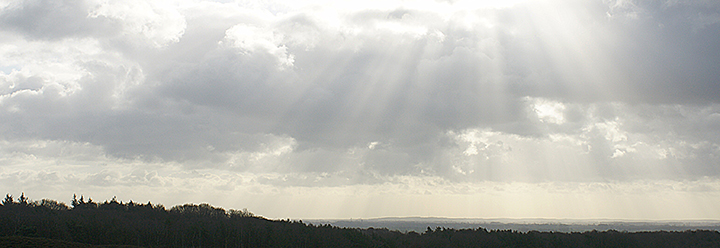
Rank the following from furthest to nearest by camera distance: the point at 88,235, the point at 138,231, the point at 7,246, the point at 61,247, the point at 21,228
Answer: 1. the point at 138,231
2. the point at 88,235
3. the point at 21,228
4. the point at 61,247
5. the point at 7,246

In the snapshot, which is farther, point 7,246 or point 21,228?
point 21,228

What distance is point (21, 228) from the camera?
168625 mm

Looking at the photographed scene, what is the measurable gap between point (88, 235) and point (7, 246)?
71965mm

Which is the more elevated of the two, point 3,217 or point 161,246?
point 3,217

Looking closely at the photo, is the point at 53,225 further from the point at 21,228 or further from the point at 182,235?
the point at 182,235

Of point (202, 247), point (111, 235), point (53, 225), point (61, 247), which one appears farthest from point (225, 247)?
point (61, 247)

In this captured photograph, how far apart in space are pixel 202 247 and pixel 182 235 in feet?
31.9

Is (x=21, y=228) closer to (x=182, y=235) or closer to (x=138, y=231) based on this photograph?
(x=138, y=231)

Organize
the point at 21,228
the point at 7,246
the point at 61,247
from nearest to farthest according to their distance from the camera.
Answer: the point at 7,246 < the point at 61,247 < the point at 21,228

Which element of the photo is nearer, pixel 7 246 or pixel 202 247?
pixel 7 246

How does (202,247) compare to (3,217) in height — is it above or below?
below

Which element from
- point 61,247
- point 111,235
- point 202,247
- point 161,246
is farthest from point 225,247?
point 61,247

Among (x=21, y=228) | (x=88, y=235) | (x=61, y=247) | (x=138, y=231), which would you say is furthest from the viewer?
(x=138, y=231)

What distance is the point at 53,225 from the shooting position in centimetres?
18925
